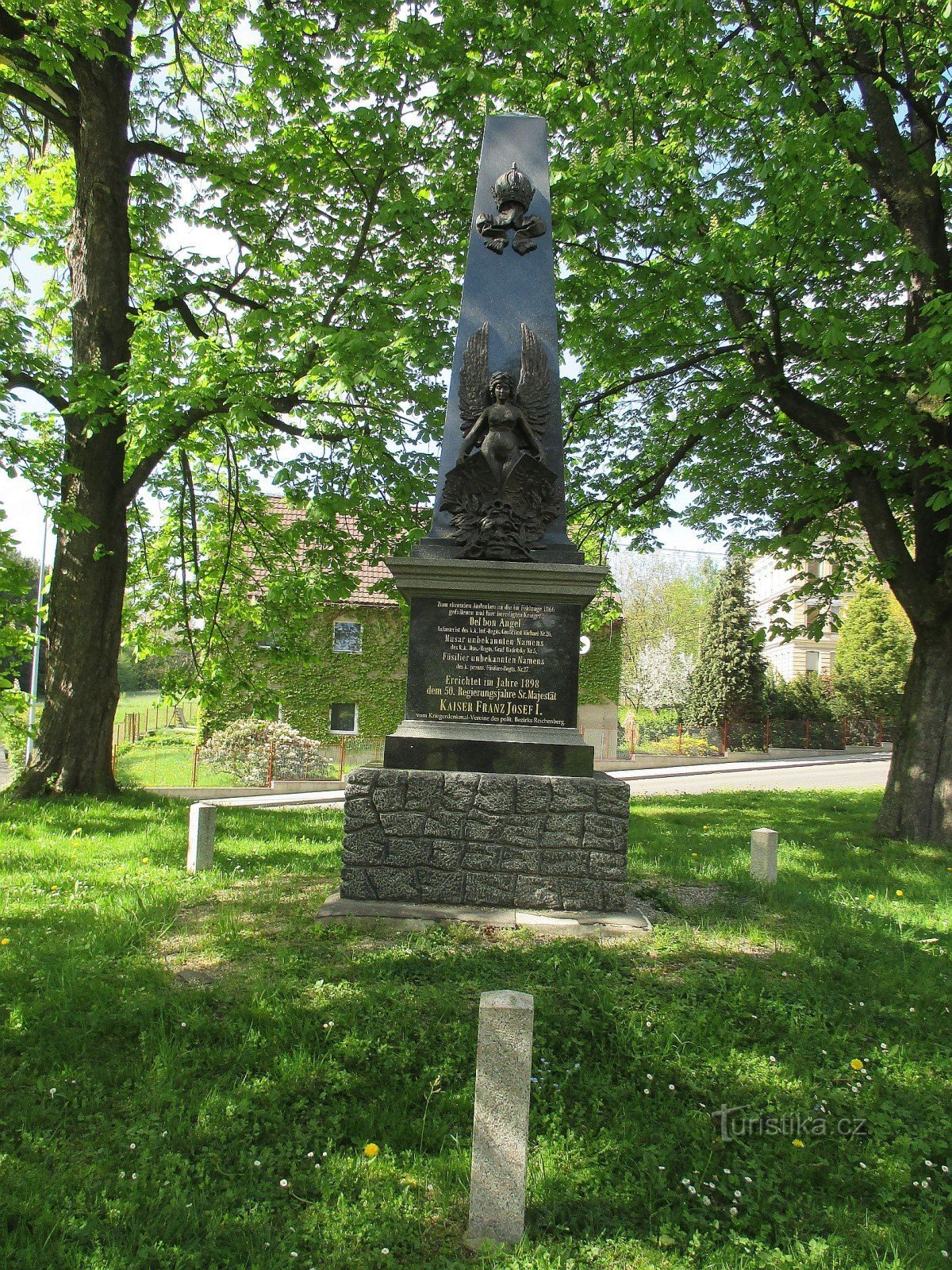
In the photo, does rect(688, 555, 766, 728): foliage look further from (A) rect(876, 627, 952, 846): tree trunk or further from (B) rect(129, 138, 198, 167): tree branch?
(B) rect(129, 138, 198, 167): tree branch

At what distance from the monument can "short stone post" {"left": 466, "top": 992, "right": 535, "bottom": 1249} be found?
9.27ft

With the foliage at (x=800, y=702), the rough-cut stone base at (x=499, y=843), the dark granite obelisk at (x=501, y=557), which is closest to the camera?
the rough-cut stone base at (x=499, y=843)

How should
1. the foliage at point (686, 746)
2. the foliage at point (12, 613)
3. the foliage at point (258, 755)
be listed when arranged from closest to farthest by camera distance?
the foliage at point (12, 613) < the foliage at point (258, 755) < the foliage at point (686, 746)

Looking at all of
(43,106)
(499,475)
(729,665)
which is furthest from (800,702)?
(43,106)

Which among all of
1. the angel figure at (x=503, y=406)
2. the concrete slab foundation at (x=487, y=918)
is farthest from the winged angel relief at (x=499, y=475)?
the concrete slab foundation at (x=487, y=918)

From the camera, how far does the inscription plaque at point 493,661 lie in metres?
5.91

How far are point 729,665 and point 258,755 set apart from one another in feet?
68.7

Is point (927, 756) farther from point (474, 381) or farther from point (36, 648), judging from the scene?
point (36, 648)

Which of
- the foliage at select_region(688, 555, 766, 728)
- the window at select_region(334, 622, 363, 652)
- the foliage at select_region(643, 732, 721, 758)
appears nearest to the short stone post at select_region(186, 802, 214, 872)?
the window at select_region(334, 622, 363, 652)

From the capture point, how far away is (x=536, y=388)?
21.2 ft

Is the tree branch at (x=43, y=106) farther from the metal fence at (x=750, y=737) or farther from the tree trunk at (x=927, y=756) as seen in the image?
the metal fence at (x=750, y=737)

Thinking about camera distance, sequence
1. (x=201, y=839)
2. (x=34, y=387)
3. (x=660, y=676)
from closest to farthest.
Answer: (x=201, y=839)
(x=34, y=387)
(x=660, y=676)

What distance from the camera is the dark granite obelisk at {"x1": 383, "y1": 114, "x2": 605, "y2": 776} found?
582 cm

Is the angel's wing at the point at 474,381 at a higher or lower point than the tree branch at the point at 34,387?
lower
